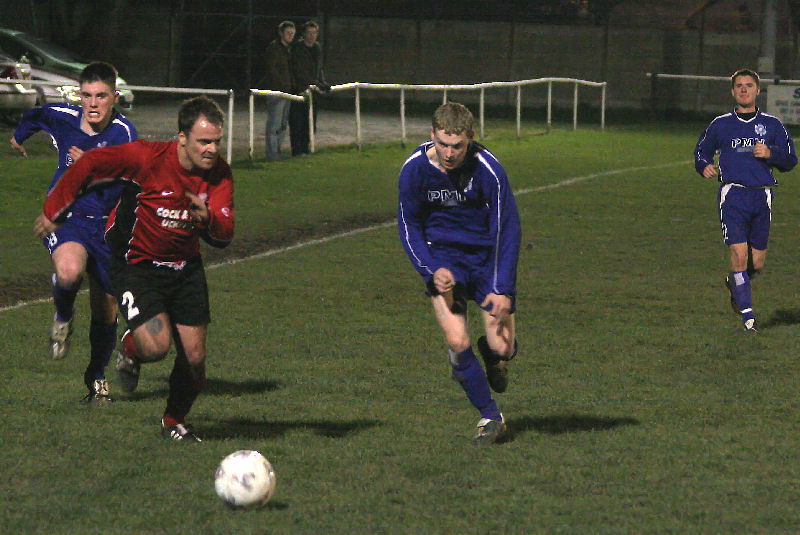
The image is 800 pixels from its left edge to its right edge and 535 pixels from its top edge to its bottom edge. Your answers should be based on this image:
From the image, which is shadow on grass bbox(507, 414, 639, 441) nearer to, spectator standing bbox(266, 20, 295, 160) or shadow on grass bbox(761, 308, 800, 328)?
shadow on grass bbox(761, 308, 800, 328)

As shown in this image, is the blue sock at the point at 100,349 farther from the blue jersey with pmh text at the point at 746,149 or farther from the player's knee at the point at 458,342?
the blue jersey with pmh text at the point at 746,149

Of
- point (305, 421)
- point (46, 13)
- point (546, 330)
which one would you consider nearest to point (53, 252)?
point (305, 421)

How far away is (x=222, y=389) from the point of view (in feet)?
28.3

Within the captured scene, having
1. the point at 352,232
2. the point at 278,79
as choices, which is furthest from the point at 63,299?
the point at 278,79

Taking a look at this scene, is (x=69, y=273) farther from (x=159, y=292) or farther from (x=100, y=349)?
(x=159, y=292)

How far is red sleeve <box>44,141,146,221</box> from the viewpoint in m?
6.88

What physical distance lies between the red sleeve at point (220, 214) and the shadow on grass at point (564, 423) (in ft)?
6.00

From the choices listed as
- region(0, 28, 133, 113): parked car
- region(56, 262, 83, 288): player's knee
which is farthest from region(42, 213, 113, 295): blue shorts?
region(0, 28, 133, 113): parked car

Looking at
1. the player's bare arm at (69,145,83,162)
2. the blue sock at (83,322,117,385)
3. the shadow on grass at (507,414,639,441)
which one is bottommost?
the shadow on grass at (507,414,639,441)

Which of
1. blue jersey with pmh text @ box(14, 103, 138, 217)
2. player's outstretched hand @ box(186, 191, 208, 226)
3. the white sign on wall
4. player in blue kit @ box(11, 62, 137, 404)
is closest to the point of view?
player's outstretched hand @ box(186, 191, 208, 226)

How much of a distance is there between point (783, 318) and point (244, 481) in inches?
256

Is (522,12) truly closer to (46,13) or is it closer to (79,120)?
(46,13)

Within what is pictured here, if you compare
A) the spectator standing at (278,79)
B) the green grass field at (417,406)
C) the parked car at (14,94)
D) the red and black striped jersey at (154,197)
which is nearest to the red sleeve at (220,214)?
the red and black striped jersey at (154,197)

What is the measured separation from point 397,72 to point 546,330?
102ft
